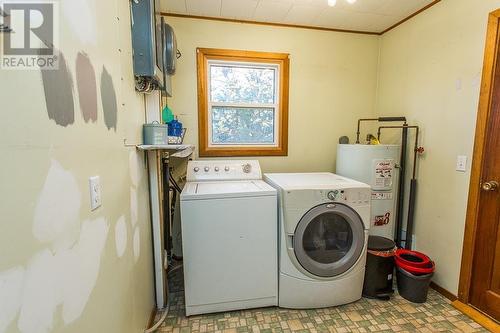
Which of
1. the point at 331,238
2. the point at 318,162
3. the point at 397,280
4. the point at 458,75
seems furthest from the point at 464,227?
the point at 318,162

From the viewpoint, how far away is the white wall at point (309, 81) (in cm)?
247

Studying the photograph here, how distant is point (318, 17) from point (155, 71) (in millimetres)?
1749

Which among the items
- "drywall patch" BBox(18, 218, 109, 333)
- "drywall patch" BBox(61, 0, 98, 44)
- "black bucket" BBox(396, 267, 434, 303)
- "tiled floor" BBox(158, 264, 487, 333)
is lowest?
"tiled floor" BBox(158, 264, 487, 333)

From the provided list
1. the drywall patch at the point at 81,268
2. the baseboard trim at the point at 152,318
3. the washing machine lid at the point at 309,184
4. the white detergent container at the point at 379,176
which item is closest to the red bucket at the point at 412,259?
the white detergent container at the point at 379,176

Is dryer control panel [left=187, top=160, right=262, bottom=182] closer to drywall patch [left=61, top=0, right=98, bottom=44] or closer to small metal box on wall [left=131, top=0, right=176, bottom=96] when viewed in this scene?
small metal box on wall [left=131, top=0, right=176, bottom=96]

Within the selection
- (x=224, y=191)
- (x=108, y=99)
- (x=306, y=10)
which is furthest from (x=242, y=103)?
(x=108, y=99)

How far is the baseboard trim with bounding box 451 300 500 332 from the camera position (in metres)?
1.70

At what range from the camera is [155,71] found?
1518mm

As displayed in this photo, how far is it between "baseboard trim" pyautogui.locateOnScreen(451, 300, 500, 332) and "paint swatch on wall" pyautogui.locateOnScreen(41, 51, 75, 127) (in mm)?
2654

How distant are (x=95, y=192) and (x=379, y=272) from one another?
2.10m

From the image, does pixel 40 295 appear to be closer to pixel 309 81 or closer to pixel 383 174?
pixel 383 174

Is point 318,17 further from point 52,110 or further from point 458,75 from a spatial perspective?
point 52,110

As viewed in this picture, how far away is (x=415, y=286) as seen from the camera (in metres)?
1.97

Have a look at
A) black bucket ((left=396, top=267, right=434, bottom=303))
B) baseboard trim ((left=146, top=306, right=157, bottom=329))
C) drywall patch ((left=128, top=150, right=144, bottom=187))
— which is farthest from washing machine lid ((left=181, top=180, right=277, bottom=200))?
black bucket ((left=396, top=267, right=434, bottom=303))
